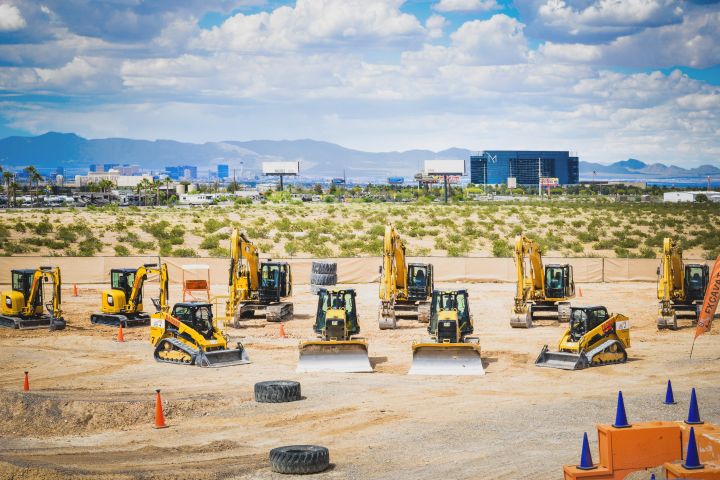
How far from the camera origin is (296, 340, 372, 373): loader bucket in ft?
90.6

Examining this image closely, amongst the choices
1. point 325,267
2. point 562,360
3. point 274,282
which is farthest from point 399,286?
point 325,267

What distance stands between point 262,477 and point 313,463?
0.97 m

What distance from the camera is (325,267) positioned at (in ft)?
163

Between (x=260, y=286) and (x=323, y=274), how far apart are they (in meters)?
10.5

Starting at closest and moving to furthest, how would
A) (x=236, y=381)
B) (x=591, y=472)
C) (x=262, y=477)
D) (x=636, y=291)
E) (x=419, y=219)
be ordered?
(x=591, y=472) < (x=262, y=477) < (x=236, y=381) < (x=636, y=291) < (x=419, y=219)

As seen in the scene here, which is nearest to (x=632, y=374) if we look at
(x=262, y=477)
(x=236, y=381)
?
(x=236, y=381)

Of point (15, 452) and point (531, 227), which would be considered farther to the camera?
point (531, 227)

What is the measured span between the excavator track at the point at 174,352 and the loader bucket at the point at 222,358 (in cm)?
32

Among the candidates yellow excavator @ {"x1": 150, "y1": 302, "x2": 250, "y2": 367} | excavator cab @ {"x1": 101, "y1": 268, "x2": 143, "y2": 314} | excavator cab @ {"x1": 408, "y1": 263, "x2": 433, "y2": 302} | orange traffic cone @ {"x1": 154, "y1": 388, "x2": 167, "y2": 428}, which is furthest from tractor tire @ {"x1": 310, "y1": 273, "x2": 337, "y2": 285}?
orange traffic cone @ {"x1": 154, "y1": 388, "x2": 167, "y2": 428}

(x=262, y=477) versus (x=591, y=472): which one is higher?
(x=591, y=472)

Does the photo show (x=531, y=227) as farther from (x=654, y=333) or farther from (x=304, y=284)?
(x=654, y=333)

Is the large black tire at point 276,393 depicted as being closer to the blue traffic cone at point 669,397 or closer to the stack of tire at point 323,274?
the blue traffic cone at point 669,397

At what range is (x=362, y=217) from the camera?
95.0m

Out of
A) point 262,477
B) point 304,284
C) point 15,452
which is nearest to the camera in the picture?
point 262,477
